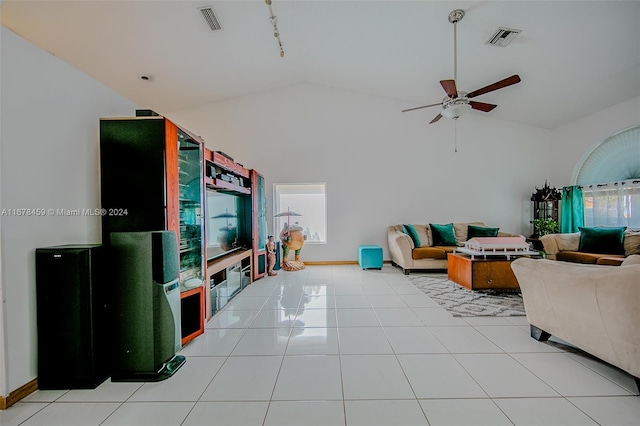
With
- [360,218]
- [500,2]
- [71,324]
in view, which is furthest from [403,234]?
[71,324]

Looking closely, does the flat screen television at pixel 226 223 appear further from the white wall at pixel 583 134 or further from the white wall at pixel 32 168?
the white wall at pixel 583 134

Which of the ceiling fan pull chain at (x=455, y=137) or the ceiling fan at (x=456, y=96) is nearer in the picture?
the ceiling fan at (x=456, y=96)

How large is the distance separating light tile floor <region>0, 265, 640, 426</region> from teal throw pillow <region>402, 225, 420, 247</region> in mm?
2323

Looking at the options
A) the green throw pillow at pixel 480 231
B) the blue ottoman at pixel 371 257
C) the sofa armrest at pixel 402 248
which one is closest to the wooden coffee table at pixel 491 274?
the sofa armrest at pixel 402 248

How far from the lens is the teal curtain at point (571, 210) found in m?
5.06

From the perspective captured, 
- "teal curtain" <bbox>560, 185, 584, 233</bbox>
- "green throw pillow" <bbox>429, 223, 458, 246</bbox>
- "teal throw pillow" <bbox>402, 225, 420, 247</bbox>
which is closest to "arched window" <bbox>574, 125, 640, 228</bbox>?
"teal curtain" <bbox>560, 185, 584, 233</bbox>

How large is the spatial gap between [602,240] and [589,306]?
3864mm

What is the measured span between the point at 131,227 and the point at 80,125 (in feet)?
2.91

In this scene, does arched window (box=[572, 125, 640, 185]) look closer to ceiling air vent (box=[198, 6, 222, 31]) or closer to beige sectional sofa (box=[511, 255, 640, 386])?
beige sectional sofa (box=[511, 255, 640, 386])

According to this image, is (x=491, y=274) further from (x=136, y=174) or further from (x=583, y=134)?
(x=136, y=174)

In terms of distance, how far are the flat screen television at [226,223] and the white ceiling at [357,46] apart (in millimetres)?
2261

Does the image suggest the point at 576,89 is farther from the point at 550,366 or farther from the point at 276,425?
the point at 276,425

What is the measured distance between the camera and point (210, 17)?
3227mm

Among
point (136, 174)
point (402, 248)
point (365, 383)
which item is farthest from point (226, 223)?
point (402, 248)
